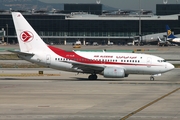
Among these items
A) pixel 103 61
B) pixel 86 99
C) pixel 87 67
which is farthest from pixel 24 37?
pixel 86 99

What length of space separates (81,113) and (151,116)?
426 centimetres

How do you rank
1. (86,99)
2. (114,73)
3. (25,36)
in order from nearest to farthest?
(86,99) < (114,73) < (25,36)

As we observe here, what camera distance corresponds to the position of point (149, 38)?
18888cm

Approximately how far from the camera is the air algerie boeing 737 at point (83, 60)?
57.1m

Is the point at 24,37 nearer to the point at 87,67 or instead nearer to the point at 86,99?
the point at 87,67

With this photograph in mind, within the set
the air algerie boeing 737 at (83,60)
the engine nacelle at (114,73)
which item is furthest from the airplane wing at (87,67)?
the engine nacelle at (114,73)

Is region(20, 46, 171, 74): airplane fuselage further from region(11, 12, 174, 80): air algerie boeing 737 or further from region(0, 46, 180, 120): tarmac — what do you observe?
region(0, 46, 180, 120): tarmac

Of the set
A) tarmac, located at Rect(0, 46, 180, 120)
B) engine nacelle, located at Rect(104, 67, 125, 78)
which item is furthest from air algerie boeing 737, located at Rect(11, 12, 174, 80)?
tarmac, located at Rect(0, 46, 180, 120)

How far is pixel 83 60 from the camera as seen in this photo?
57500mm

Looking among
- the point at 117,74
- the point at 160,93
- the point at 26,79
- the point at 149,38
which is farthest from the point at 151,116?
the point at 149,38

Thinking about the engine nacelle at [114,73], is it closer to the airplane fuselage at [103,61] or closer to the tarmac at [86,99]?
the airplane fuselage at [103,61]

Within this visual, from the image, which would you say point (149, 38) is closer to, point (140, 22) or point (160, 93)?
point (140, 22)

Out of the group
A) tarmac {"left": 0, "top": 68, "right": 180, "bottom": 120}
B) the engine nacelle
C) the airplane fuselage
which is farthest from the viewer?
the airplane fuselage

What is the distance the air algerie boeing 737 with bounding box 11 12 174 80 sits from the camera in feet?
187
